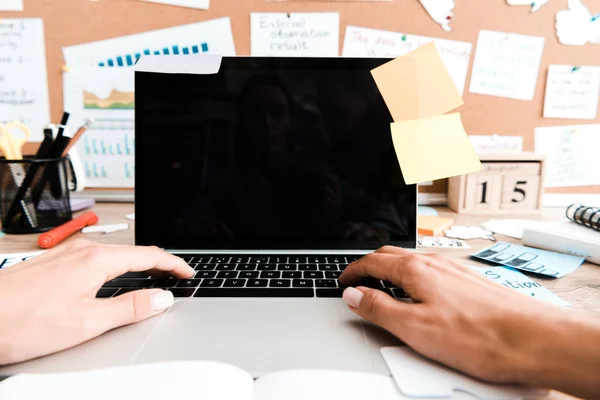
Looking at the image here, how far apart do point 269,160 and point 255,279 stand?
0.21 m

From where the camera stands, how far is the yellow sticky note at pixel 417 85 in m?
0.61

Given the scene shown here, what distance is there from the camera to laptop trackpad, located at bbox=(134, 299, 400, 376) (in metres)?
0.35

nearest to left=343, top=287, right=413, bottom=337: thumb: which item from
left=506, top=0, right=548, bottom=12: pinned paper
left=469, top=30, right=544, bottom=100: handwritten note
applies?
left=469, top=30, right=544, bottom=100: handwritten note

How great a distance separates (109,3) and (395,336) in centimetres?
93

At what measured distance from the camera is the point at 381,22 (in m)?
0.88

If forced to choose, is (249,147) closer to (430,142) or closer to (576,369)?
(430,142)

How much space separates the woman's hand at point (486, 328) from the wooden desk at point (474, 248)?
144 millimetres

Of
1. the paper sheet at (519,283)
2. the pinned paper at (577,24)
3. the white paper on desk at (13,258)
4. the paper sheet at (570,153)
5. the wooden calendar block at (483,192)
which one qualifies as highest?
the pinned paper at (577,24)

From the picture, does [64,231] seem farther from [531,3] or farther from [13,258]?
[531,3]

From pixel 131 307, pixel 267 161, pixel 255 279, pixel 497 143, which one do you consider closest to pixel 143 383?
pixel 131 307

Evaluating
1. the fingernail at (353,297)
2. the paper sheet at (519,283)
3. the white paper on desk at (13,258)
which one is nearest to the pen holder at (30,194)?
the white paper on desk at (13,258)

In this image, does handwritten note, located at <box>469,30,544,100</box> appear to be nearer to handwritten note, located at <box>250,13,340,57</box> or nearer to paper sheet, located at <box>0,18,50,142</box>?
handwritten note, located at <box>250,13,340,57</box>

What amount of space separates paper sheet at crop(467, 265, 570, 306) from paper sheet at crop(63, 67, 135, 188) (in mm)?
787

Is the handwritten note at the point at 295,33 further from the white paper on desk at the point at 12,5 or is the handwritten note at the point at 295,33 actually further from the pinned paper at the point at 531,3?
the white paper on desk at the point at 12,5
